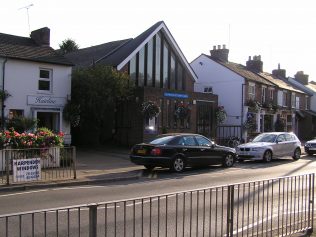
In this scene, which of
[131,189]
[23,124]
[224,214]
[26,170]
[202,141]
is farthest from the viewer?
[23,124]

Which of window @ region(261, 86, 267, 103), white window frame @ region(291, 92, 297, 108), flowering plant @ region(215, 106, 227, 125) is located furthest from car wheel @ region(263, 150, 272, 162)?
white window frame @ region(291, 92, 297, 108)

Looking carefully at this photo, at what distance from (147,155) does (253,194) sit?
392 inches

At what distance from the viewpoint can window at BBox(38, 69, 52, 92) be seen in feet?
79.0

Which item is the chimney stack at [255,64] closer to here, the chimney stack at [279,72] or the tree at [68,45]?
the chimney stack at [279,72]

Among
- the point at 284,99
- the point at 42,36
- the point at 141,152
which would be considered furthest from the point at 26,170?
the point at 284,99

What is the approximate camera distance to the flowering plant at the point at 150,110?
26344 mm

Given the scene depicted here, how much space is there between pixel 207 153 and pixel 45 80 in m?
11.0

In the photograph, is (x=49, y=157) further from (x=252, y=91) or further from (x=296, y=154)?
(x=252, y=91)

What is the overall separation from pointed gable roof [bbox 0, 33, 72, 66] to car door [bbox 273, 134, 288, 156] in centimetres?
1215

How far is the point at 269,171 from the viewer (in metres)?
17.1

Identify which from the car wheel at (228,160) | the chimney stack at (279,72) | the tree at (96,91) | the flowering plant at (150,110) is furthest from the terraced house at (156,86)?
the chimney stack at (279,72)

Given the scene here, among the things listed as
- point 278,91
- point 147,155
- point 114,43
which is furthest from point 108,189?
point 278,91

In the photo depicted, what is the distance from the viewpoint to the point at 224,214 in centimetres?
601

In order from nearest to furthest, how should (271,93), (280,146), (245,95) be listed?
(280,146) < (245,95) < (271,93)
